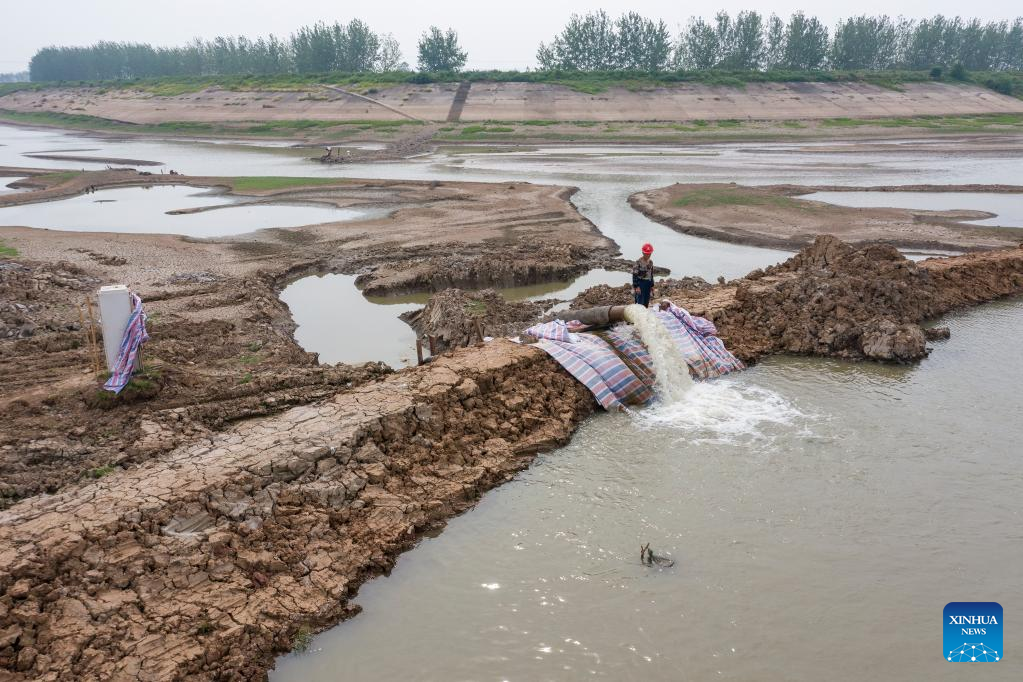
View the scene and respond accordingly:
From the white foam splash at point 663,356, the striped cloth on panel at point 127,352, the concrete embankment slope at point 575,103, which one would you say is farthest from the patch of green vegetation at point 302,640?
the concrete embankment slope at point 575,103

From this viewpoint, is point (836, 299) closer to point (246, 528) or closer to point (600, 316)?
point (600, 316)

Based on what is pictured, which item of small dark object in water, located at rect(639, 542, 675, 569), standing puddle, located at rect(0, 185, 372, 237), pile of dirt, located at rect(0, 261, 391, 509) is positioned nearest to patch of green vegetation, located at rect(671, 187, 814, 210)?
standing puddle, located at rect(0, 185, 372, 237)

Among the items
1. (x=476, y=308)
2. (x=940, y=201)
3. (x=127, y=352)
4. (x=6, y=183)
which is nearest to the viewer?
(x=127, y=352)

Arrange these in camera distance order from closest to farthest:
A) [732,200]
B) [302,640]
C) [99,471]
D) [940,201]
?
[302,640]
[99,471]
[732,200]
[940,201]

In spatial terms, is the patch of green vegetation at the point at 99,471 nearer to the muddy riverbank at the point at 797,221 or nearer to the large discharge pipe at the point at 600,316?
the large discharge pipe at the point at 600,316

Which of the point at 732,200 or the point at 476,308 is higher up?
the point at 732,200

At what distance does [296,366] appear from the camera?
461 inches

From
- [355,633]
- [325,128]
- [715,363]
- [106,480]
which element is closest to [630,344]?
[715,363]

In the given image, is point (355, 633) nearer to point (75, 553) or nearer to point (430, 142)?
point (75, 553)

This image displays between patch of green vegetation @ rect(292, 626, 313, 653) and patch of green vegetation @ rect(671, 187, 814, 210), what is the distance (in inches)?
868

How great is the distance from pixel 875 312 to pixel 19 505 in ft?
43.5

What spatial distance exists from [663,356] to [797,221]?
14.9 m

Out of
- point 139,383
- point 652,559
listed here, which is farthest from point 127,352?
point 652,559

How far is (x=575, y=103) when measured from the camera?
6606 cm
